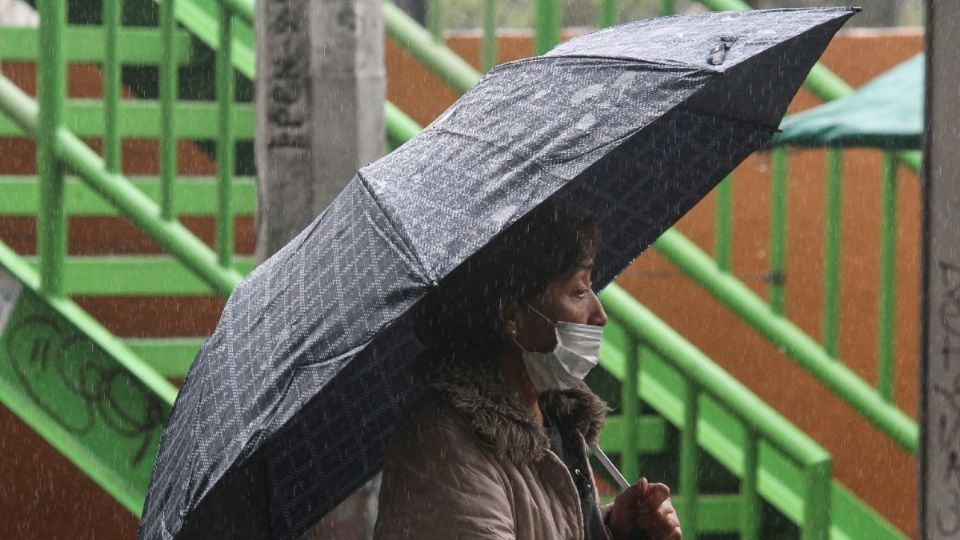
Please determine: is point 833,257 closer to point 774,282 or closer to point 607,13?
point 774,282

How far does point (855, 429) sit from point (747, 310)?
4.42 feet

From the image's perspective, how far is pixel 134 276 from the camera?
5578 mm

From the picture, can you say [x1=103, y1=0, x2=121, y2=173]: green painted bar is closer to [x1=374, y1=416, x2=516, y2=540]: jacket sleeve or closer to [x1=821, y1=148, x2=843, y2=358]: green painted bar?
[x1=821, y1=148, x2=843, y2=358]: green painted bar

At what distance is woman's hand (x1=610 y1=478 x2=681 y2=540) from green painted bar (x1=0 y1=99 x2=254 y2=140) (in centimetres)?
353

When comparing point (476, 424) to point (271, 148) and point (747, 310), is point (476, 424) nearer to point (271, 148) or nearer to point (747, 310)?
point (271, 148)

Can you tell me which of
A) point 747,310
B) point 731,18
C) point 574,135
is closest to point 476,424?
point 574,135

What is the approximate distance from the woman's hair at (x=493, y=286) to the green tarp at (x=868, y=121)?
126 inches

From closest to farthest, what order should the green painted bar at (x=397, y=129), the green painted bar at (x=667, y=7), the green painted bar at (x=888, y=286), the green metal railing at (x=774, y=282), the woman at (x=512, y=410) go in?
1. the woman at (x=512, y=410)
2. the green painted bar at (x=397, y=129)
3. the green painted bar at (x=667, y=7)
4. the green metal railing at (x=774, y=282)
5. the green painted bar at (x=888, y=286)

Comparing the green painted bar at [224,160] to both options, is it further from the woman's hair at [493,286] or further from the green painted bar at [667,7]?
the woman's hair at [493,286]

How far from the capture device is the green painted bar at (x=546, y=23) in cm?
611

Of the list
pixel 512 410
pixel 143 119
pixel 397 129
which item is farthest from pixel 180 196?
pixel 512 410

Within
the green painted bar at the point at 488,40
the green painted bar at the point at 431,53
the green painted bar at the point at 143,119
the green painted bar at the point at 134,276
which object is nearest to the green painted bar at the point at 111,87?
the green painted bar at the point at 134,276

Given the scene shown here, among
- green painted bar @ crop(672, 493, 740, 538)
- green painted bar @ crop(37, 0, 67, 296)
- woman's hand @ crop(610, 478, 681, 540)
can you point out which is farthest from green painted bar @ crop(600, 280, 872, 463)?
woman's hand @ crop(610, 478, 681, 540)

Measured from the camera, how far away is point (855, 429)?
7.21 meters
